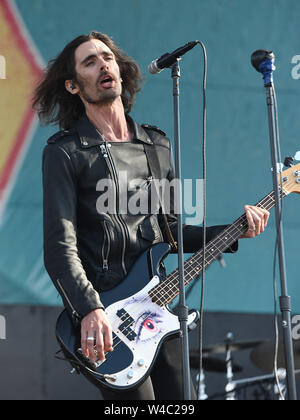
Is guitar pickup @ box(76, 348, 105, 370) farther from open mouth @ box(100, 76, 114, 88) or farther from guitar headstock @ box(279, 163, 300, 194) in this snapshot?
guitar headstock @ box(279, 163, 300, 194)

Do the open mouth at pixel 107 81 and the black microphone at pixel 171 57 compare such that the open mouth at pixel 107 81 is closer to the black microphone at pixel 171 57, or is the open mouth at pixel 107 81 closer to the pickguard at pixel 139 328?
the black microphone at pixel 171 57

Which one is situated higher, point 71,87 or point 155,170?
point 71,87

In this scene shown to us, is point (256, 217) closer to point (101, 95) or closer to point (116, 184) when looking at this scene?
point (116, 184)

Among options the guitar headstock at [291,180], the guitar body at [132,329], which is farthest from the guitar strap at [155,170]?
the guitar headstock at [291,180]

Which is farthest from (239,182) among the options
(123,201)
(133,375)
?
(133,375)

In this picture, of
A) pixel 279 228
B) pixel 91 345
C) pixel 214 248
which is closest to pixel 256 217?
pixel 214 248

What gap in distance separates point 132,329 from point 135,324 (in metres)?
0.03

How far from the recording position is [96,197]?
2740mm

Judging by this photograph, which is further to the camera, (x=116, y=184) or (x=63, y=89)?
(x=63, y=89)

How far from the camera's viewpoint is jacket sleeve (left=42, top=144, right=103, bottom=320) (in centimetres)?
249

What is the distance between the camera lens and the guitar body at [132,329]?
248 cm

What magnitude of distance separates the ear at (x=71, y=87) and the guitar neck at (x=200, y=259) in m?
0.89

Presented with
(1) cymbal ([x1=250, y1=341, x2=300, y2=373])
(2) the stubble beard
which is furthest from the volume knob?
(1) cymbal ([x1=250, y1=341, x2=300, y2=373])

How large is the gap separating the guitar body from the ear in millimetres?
800
